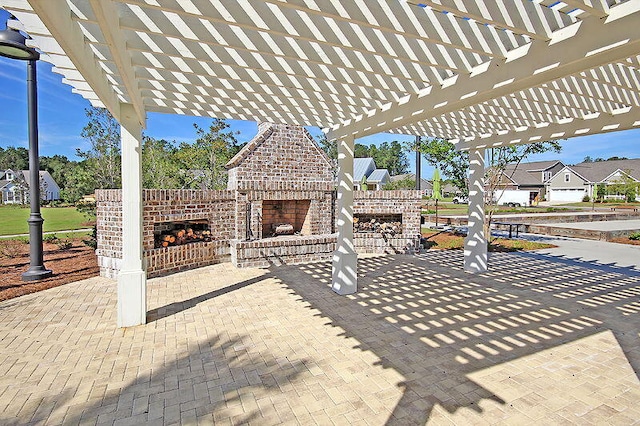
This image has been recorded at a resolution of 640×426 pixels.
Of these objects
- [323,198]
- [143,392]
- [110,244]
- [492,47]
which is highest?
[492,47]

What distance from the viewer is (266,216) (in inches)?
371

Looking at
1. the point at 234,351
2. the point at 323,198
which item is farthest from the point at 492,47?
the point at 323,198

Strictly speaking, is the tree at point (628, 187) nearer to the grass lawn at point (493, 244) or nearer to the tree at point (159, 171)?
the grass lawn at point (493, 244)

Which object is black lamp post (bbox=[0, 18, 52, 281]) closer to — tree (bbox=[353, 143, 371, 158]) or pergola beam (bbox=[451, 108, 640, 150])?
pergola beam (bbox=[451, 108, 640, 150])

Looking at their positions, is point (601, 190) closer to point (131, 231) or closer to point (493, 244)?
point (493, 244)

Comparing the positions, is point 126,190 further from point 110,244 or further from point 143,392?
point 110,244

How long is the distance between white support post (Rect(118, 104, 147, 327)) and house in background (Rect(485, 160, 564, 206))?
40.0m

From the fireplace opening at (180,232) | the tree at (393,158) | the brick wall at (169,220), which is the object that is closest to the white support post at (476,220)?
the brick wall at (169,220)

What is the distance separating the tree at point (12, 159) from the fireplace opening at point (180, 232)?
199ft

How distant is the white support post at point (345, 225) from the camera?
241 inches

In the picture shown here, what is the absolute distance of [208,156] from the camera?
1602cm

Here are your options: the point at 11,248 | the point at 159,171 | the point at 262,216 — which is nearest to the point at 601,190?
the point at 262,216

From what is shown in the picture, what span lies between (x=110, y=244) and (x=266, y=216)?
12.3 feet

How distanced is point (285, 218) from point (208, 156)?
8155mm
